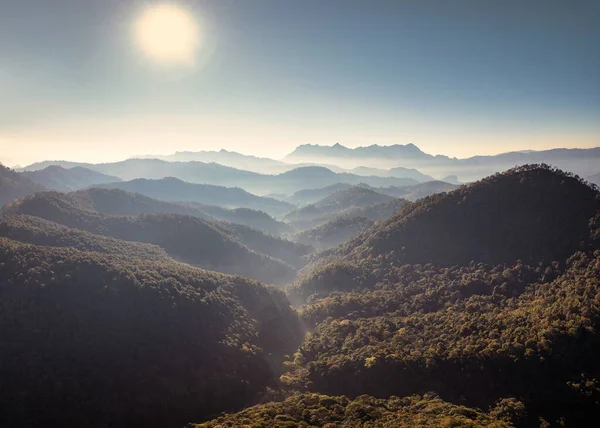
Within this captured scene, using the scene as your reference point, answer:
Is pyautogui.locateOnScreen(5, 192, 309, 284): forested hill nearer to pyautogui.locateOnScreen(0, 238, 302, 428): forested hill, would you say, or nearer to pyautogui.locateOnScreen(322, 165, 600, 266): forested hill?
pyautogui.locateOnScreen(322, 165, 600, 266): forested hill

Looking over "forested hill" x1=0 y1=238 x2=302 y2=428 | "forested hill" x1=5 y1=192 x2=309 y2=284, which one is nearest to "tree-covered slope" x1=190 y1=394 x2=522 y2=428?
"forested hill" x1=0 y1=238 x2=302 y2=428

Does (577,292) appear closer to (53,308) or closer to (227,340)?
(227,340)

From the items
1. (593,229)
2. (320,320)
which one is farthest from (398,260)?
(593,229)

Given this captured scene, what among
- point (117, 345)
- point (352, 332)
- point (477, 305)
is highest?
point (477, 305)

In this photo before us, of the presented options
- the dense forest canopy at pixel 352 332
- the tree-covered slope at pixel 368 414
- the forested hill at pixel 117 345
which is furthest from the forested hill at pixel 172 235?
the tree-covered slope at pixel 368 414

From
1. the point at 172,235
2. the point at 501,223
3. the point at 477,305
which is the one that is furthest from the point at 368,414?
the point at 172,235

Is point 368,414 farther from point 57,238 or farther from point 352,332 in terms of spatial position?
point 57,238
